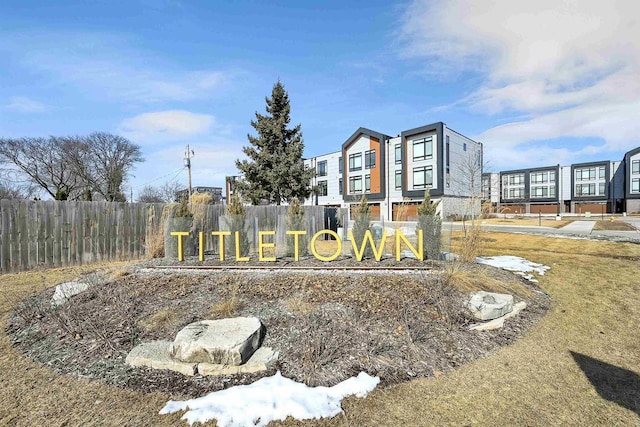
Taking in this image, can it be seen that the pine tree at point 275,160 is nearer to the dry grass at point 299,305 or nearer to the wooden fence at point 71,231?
the wooden fence at point 71,231

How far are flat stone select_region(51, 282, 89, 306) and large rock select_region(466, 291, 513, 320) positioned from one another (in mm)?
6444

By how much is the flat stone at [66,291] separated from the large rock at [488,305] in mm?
6444

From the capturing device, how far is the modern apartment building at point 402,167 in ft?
102

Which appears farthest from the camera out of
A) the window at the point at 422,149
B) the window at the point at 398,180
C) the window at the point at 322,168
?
the window at the point at 322,168

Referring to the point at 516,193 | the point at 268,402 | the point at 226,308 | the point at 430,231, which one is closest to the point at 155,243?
the point at 226,308

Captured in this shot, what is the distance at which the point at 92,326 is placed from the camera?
399 centimetres

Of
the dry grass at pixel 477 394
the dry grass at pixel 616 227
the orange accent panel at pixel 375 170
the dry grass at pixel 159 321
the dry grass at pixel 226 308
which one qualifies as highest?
the orange accent panel at pixel 375 170

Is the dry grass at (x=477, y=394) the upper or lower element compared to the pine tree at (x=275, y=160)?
lower

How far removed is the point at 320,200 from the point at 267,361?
41200 millimetres

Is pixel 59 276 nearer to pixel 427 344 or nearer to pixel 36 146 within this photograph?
pixel 427 344

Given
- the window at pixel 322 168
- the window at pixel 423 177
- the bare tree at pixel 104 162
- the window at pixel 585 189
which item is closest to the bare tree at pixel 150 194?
the bare tree at pixel 104 162

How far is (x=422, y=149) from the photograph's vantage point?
32375 millimetres

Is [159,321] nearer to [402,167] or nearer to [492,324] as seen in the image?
[492,324]

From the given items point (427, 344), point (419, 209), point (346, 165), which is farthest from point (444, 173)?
point (427, 344)
